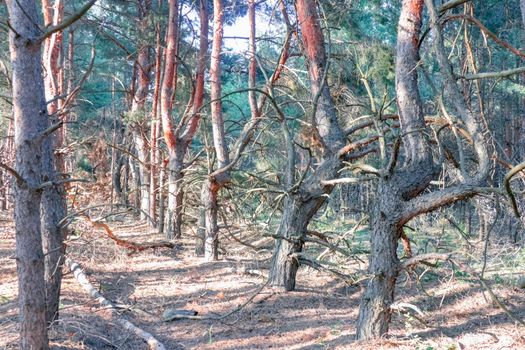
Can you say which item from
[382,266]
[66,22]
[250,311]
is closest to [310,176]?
[250,311]

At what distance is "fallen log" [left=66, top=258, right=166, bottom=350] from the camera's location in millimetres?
6540

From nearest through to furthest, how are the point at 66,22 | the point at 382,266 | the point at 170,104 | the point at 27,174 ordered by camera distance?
the point at 66,22
the point at 27,174
the point at 382,266
the point at 170,104

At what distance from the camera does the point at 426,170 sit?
238 inches

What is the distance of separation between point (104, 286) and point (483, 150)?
7060mm

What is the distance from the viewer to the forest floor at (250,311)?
20.6 ft

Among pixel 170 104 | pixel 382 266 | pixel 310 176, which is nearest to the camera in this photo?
pixel 382 266

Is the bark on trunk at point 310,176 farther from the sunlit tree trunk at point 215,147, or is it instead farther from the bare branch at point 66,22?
the bare branch at point 66,22

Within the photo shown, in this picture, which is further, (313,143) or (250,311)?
(313,143)

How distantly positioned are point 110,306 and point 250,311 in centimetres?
213

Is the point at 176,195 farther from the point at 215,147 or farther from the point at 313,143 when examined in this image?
the point at 313,143

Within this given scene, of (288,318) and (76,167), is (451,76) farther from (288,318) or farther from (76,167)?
(76,167)

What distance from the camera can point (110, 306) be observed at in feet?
24.9

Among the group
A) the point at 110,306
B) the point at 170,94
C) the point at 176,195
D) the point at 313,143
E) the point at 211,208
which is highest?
the point at 170,94

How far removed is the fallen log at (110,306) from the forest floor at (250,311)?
0.31 ft
